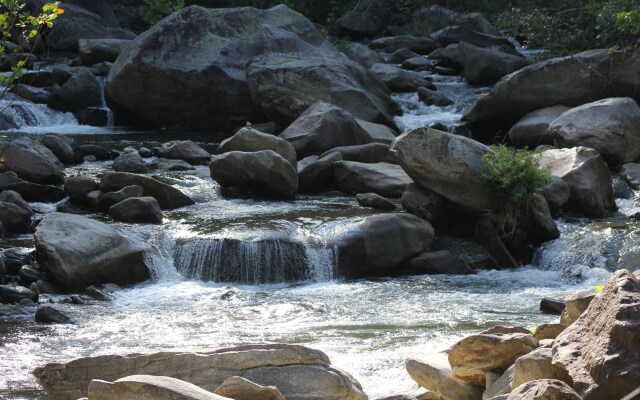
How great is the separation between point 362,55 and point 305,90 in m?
6.42

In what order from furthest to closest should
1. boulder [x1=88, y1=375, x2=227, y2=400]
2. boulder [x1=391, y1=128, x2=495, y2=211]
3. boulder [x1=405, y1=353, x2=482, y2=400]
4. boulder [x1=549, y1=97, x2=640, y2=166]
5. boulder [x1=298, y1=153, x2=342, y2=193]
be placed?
boulder [x1=549, y1=97, x2=640, y2=166] → boulder [x1=298, y1=153, x2=342, y2=193] → boulder [x1=391, y1=128, x2=495, y2=211] → boulder [x1=405, y1=353, x2=482, y2=400] → boulder [x1=88, y1=375, x2=227, y2=400]

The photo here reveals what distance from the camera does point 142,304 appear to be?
1024cm

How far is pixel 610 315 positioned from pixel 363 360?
3.19m

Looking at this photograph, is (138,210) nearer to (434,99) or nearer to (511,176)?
(511,176)

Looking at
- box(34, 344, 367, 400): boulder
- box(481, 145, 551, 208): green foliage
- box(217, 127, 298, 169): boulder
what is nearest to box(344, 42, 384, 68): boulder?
box(217, 127, 298, 169): boulder

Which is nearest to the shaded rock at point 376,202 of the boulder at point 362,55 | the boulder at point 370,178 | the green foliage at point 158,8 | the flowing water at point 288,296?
the flowing water at point 288,296

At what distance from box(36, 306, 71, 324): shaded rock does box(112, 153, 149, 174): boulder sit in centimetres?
634

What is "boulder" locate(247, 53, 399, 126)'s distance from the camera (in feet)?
62.0

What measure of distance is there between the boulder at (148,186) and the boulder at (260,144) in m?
1.71

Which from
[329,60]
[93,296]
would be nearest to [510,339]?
[93,296]

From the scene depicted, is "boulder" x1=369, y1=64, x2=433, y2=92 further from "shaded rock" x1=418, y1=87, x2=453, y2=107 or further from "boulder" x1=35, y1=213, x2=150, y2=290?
"boulder" x1=35, y1=213, x2=150, y2=290

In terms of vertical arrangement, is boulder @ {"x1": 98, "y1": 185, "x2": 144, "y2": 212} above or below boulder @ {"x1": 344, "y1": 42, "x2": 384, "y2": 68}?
below

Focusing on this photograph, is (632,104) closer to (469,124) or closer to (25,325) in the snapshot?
(469,124)

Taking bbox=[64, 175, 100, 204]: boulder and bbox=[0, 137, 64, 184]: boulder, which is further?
bbox=[0, 137, 64, 184]: boulder
